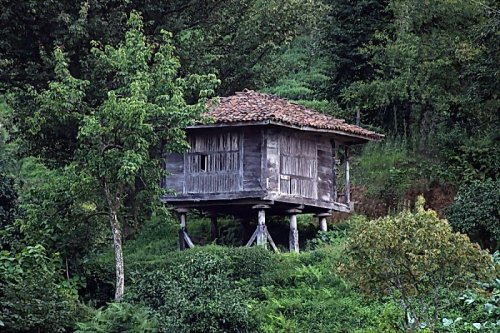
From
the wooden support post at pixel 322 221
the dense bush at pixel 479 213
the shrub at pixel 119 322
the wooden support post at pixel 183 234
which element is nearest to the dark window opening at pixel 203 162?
the wooden support post at pixel 183 234

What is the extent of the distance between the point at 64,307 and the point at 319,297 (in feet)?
18.9

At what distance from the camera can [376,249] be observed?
1808 centimetres

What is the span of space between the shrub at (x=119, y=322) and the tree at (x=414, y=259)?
15.9ft

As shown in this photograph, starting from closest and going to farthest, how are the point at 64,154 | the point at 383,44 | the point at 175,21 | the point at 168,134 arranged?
the point at 168,134 → the point at 64,154 → the point at 175,21 → the point at 383,44

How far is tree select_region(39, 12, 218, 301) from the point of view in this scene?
23.8 m

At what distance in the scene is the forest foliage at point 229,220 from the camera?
2088cm

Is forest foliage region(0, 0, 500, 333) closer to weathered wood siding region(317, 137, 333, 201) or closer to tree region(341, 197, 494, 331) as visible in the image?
tree region(341, 197, 494, 331)

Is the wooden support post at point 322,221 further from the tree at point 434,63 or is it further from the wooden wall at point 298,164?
the tree at point 434,63

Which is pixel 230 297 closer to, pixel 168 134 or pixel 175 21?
pixel 168 134

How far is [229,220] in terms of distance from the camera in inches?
1316

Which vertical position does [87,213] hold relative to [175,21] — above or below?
below

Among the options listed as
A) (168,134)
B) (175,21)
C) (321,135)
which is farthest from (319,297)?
(175,21)

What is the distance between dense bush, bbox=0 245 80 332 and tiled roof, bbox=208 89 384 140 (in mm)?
7284

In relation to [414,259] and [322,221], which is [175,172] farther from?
[414,259]
